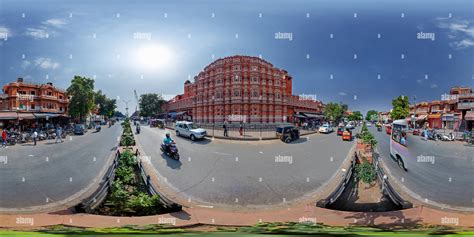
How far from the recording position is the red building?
195cm

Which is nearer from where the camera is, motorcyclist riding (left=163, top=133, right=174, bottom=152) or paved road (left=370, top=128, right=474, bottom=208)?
motorcyclist riding (left=163, top=133, right=174, bottom=152)

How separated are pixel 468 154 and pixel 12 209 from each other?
5.30 metres

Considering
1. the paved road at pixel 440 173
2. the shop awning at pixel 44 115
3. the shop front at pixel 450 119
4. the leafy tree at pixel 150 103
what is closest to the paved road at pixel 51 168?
the shop awning at pixel 44 115

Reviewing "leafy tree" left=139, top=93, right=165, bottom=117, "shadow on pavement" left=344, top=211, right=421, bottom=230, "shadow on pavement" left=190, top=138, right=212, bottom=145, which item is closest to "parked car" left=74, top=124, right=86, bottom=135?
"leafy tree" left=139, top=93, right=165, bottom=117

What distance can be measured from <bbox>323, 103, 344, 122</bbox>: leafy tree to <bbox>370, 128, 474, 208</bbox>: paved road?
755 millimetres

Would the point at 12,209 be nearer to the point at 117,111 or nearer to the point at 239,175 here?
the point at 117,111

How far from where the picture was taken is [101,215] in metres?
2.18

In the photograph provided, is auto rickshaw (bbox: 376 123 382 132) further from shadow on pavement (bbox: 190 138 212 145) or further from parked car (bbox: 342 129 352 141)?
shadow on pavement (bbox: 190 138 212 145)

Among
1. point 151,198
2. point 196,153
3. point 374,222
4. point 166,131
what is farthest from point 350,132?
point 151,198

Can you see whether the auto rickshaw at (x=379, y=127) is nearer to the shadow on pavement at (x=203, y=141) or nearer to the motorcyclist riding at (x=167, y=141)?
the shadow on pavement at (x=203, y=141)

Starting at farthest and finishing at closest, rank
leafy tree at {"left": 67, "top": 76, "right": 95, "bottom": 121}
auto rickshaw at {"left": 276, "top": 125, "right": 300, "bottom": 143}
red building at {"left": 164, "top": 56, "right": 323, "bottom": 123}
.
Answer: leafy tree at {"left": 67, "top": 76, "right": 95, "bottom": 121} → auto rickshaw at {"left": 276, "top": 125, "right": 300, "bottom": 143} → red building at {"left": 164, "top": 56, "right": 323, "bottom": 123}

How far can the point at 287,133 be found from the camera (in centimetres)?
208

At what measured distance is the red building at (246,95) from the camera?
1953mm

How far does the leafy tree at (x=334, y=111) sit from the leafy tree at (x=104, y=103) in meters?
2.21
